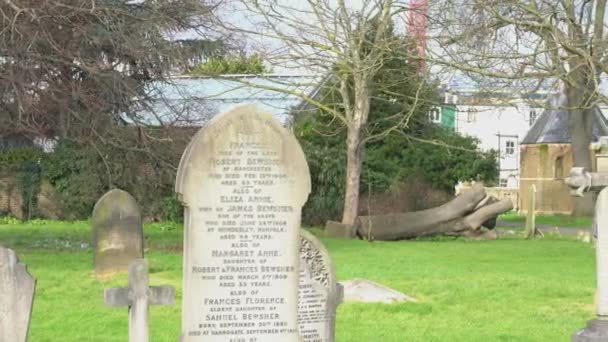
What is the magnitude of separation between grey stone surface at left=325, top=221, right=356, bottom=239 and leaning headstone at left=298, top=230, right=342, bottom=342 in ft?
63.8

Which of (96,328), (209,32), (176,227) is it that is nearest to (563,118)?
(176,227)

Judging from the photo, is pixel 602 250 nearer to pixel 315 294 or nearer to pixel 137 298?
pixel 315 294

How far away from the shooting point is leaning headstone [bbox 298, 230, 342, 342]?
9.77 meters

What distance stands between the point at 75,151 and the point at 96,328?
2214 centimetres

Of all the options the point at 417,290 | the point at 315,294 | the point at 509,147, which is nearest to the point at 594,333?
the point at 315,294

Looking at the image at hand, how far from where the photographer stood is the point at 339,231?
2962 centimetres

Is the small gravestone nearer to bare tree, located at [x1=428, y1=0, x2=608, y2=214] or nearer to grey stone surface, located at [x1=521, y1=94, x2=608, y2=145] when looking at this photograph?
bare tree, located at [x1=428, y1=0, x2=608, y2=214]

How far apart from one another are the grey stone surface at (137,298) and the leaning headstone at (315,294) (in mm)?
1992

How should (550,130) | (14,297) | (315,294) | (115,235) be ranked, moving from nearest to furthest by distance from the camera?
1. (14,297)
2. (315,294)
3. (115,235)
4. (550,130)

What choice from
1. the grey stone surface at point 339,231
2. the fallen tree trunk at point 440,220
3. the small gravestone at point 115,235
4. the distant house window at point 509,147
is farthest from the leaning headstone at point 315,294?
the distant house window at point 509,147

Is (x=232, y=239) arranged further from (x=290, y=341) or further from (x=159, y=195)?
(x=159, y=195)

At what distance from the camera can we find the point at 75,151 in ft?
109

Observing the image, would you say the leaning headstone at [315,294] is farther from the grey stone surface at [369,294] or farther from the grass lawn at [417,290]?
the grey stone surface at [369,294]

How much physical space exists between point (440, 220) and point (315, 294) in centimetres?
1957
